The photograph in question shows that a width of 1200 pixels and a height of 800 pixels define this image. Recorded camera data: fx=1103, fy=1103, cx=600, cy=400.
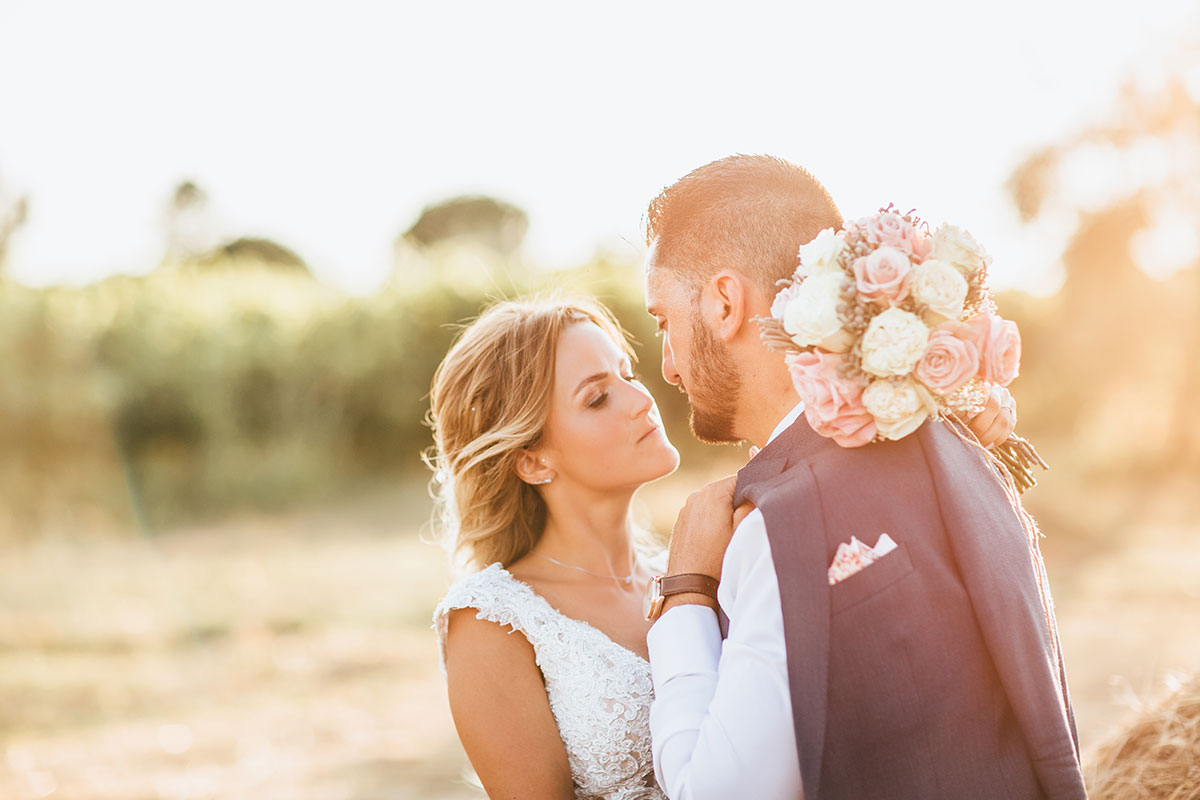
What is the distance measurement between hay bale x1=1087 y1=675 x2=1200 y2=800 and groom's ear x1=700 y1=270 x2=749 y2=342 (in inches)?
71.6

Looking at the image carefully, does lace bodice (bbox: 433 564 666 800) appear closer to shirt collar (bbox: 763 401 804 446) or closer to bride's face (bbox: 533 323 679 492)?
bride's face (bbox: 533 323 679 492)

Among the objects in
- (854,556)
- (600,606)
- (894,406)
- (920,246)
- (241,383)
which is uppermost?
(241,383)

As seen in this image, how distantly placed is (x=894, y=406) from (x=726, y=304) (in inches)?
28.1

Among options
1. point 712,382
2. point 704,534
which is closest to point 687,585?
point 704,534

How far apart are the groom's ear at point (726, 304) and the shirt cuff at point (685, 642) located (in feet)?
2.40

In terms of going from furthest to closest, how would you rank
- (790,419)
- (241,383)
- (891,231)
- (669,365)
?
(241,383) → (669,365) → (790,419) → (891,231)

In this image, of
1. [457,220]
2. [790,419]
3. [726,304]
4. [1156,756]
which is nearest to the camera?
[790,419]

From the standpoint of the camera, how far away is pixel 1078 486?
58.9 ft

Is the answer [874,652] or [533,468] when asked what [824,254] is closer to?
[874,652]

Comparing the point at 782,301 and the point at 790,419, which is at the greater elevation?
the point at 782,301

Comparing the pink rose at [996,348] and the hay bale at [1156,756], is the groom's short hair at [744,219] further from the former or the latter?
the hay bale at [1156,756]

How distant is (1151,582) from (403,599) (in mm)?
8320

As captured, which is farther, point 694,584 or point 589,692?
point 589,692

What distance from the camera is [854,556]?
7.55ft
